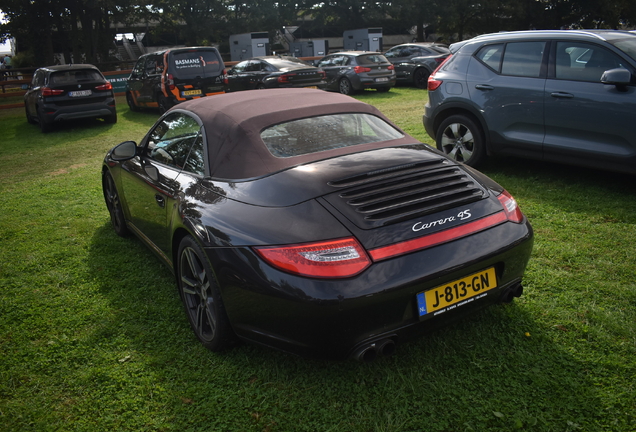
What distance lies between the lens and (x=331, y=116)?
11.5ft

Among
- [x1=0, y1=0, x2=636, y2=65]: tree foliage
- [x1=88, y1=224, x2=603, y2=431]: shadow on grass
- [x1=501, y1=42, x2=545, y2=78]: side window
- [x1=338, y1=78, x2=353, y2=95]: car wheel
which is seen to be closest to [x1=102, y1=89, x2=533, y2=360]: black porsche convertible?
[x1=88, y1=224, x2=603, y2=431]: shadow on grass

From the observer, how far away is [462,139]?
669cm

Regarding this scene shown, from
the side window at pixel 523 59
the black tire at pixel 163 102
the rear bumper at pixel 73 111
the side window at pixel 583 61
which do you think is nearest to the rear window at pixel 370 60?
the black tire at pixel 163 102

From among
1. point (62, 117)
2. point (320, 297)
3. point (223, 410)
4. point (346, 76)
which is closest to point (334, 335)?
point (320, 297)

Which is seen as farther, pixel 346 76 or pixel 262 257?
pixel 346 76

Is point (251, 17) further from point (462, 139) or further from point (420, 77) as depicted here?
point (462, 139)

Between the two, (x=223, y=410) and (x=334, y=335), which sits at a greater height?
(x=334, y=335)

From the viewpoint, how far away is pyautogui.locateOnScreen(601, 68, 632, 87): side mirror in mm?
4910

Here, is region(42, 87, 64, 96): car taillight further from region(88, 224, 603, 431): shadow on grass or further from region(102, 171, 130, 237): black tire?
region(88, 224, 603, 431): shadow on grass

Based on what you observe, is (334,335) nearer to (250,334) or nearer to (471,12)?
(250,334)

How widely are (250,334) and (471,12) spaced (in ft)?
151

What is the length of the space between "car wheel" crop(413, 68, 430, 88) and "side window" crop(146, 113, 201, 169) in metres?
15.6

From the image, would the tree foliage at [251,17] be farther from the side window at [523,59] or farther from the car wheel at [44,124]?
the side window at [523,59]

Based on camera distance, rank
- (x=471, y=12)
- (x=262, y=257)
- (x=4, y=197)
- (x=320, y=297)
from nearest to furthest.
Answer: (x=320, y=297), (x=262, y=257), (x=4, y=197), (x=471, y=12)
